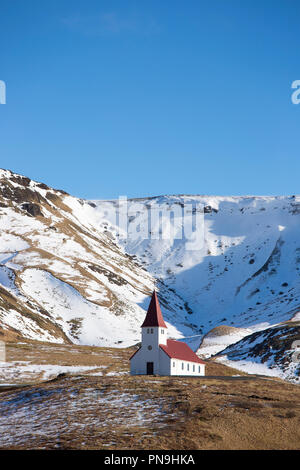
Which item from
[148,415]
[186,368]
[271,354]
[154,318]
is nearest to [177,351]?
[186,368]

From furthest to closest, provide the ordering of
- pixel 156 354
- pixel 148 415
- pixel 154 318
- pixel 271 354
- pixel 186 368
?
1. pixel 271 354
2. pixel 186 368
3. pixel 154 318
4. pixel 156 354
5. pixel 148 415

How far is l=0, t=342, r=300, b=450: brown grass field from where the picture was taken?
1342 inches

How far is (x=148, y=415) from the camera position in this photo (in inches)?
1618

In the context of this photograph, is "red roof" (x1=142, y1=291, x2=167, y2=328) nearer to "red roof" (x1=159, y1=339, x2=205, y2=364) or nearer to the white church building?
the white church building

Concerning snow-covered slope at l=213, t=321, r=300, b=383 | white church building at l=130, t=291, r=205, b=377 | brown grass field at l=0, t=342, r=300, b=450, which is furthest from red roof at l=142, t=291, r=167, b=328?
snow-covered slope at l=213, t=321, r=300, b=383

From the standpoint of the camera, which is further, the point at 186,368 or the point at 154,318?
the point at 186,368

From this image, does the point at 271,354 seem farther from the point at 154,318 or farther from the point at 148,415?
the point at 148,415

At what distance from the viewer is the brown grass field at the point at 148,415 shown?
3409 cm

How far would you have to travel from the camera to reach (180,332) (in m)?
198

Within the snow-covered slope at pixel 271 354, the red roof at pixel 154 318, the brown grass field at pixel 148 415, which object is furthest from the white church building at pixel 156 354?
the snow-covered slope at pixel 271 354

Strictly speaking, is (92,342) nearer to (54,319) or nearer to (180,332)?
(54,319)
